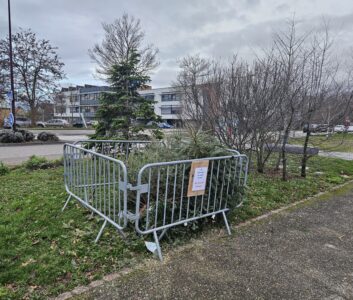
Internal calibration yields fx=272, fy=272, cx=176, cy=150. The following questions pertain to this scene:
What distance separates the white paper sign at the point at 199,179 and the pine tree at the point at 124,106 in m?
5.84

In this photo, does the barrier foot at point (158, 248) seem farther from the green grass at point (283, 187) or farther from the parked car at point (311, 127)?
the parked car at point (311, 127)

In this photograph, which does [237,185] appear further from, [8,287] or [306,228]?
[8,287]

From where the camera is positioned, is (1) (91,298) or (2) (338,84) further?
(2) (338,84)

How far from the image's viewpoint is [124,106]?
898 centimetres

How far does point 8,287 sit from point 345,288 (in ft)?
9.72

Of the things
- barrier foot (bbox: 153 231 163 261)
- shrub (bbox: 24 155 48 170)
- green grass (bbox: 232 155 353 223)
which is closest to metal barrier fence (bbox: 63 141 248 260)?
barrier foot (bbox: 153 231 163 261)

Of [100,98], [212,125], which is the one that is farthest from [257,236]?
[100,98]

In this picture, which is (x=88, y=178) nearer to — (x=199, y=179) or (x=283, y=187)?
(x=199, y=179)

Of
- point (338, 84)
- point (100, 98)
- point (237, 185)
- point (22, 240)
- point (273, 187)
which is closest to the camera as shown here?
point (22, 240)

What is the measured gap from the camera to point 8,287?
2318mm

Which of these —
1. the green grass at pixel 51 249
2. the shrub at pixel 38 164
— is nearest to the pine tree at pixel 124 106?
the shrub at pixel 38 164

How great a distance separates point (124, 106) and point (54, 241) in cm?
637

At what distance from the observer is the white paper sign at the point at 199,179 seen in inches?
124

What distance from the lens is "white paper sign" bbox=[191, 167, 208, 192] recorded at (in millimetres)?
3160
